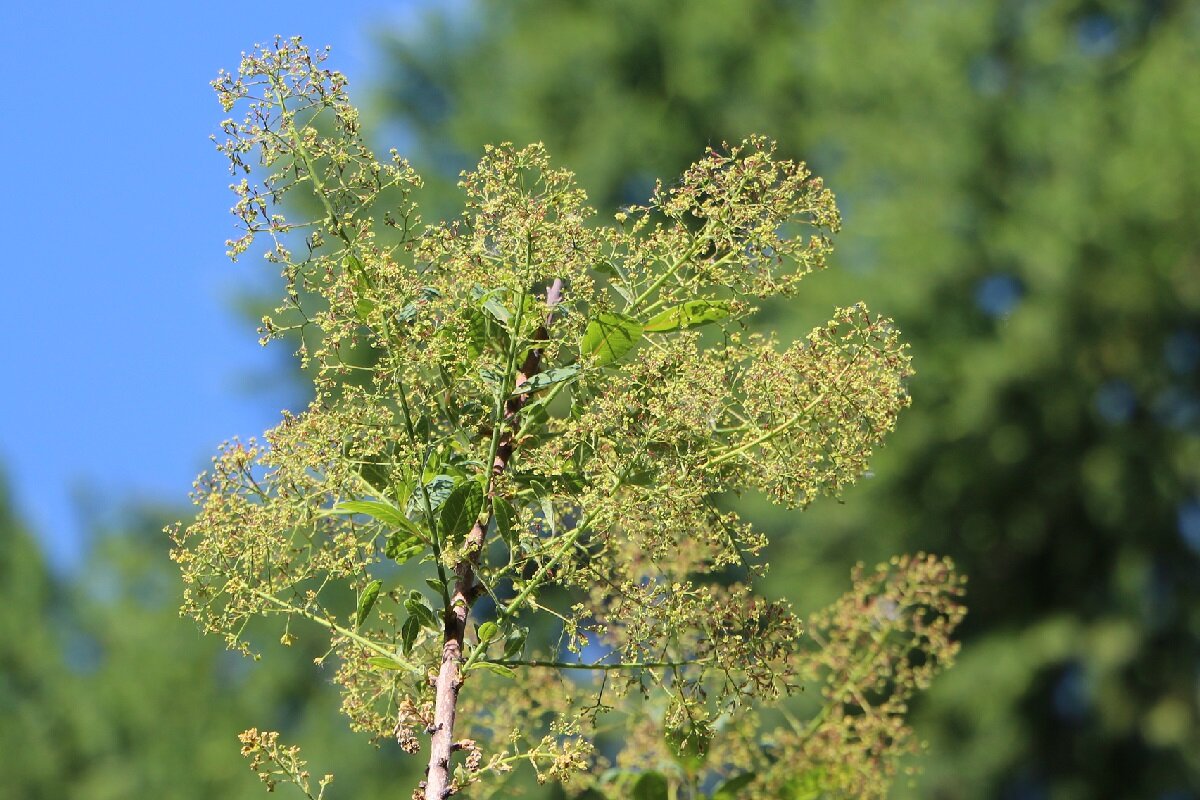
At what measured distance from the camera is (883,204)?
48.1 ft

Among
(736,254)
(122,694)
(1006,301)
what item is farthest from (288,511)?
(122,694)

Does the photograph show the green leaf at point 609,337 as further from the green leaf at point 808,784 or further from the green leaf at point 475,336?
the green leaf at point 808,784

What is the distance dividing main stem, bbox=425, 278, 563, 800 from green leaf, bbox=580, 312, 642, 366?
65 millimetres

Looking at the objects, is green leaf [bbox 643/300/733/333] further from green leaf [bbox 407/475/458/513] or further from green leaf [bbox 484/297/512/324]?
green leaf [bbox 407/475/458/513]

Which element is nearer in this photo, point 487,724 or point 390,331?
point 390,331

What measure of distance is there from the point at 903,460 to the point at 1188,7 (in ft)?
20.6

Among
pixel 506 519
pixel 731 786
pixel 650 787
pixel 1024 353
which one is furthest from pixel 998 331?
pixel 506 519

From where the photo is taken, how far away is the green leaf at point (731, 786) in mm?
2666

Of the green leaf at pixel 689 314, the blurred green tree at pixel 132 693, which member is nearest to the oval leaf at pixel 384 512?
the green leaf at pixel 689 314

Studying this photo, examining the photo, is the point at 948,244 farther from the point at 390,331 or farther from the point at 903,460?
the point at 390,331

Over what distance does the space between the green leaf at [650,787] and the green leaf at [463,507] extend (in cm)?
67

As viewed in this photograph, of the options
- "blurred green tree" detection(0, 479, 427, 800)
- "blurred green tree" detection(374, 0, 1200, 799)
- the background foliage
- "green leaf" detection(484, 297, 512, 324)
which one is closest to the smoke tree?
"green leaf" detection(484, 297, 512, 324)

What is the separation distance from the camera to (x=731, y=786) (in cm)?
267

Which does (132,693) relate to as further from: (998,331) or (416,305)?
(416,305)
